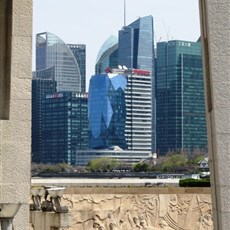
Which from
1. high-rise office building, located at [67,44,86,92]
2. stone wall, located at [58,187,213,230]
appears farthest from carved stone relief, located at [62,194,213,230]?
high-rise office building, located at [67,44,86,92]

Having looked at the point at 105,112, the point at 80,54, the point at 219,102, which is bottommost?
the point at 219,102

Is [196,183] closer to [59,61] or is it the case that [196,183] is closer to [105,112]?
[105,112]

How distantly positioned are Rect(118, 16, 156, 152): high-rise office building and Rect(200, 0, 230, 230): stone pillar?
13426 cm

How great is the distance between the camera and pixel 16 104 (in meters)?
8.49

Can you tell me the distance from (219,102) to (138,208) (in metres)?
13.2

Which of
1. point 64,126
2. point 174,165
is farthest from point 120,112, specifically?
point 174,165

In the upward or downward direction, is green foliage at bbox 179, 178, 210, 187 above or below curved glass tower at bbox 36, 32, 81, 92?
below

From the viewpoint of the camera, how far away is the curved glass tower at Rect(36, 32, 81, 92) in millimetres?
147625

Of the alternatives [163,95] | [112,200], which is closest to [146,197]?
[112,200]

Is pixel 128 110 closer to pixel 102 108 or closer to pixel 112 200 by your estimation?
pixel 102 108

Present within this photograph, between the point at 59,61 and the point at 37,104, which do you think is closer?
the point at 37,104

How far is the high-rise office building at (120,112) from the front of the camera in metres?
118

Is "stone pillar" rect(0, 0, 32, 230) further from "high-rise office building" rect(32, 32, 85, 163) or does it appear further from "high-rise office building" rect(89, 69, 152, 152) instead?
"high-rise office building" rect(32, 32, 85, 163)

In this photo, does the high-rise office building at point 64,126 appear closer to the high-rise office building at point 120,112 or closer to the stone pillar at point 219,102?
the high-rise office building at point 120,112
